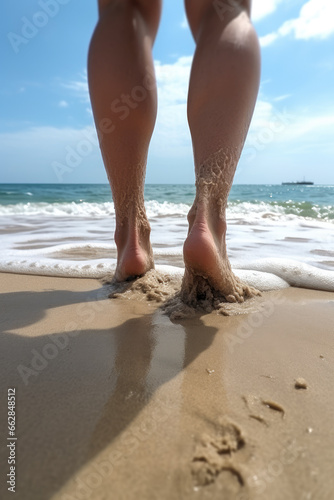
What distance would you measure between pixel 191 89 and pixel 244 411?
32.7 inches

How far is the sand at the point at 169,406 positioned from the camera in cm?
41

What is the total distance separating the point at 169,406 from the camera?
541mm

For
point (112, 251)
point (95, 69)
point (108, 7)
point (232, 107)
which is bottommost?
point (112, 251)

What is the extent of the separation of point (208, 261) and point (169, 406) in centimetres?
43

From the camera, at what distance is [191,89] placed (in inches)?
39.0

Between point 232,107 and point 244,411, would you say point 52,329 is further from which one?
point 232,107

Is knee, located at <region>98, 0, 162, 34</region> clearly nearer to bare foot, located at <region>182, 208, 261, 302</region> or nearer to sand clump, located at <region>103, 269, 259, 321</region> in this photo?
bare foot, located at <region>182, 208, 261, 302</region>

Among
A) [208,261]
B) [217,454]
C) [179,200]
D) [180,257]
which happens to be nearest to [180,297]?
[208,261]

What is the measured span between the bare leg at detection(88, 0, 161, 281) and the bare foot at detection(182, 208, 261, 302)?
0.28 m

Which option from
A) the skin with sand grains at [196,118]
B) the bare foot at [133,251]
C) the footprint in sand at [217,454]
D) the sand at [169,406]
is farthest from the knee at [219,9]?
the footprint in sand at [217,454]

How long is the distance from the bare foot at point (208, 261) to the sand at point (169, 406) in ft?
0.32

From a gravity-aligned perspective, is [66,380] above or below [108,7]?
below

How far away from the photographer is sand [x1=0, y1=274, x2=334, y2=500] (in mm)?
407

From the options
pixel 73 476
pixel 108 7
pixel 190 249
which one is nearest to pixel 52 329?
pixel 190 249
